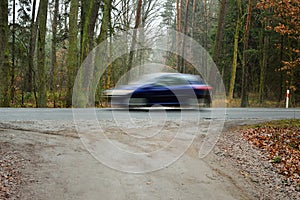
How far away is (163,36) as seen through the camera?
121 ft

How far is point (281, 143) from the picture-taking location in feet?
27.6

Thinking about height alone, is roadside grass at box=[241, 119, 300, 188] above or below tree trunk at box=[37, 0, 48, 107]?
below

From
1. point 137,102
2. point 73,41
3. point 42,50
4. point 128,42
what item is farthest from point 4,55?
point 128,42

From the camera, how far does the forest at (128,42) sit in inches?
639

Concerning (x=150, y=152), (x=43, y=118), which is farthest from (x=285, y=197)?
(x=43, y=118)

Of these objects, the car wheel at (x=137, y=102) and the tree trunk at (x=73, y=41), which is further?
the tree trunk at (x=73, y=41)

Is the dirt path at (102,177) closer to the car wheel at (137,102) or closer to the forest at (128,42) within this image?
the car wheel at (137,102)

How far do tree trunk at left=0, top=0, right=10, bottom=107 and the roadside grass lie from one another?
11517 mm

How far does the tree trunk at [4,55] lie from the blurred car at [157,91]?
6.77 m

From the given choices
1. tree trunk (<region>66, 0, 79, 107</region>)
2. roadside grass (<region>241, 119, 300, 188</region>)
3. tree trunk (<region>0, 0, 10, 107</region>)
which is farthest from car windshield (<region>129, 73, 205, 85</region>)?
tree trunk (<region>0, 0, 10, 107</region>)

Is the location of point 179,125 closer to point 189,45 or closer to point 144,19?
point 144,19

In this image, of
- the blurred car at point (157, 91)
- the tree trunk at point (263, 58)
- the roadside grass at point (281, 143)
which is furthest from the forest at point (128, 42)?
the roadside grass at point (281, 143)

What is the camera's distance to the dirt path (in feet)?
16.4

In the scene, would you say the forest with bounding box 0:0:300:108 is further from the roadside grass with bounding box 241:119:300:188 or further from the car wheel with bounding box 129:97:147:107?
the roadside grass with bounding box 241:119:300:188
